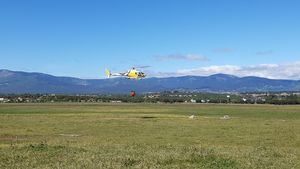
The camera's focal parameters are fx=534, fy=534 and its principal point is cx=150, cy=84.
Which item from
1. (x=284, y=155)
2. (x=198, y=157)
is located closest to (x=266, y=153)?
(x=284, y=155)

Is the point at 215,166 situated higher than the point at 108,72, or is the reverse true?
the point at 108,72

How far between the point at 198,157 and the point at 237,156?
233 cm

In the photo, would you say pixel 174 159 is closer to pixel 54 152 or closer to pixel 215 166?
pixel 215 166

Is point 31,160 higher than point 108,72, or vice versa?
point 108,72

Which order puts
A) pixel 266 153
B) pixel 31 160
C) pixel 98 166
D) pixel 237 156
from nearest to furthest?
pixel 98 166 < pixel 31 160 < pixel 237 156 < pixel 266 153

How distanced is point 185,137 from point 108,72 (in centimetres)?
7227

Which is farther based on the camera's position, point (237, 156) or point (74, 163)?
point (237, 156)

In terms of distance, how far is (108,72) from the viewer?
120125mm

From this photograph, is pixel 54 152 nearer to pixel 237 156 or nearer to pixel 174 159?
pixel 174 159

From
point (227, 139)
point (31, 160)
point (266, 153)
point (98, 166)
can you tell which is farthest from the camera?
point (227, 139)

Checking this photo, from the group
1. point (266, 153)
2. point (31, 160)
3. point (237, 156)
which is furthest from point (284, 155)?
point (31, 160)

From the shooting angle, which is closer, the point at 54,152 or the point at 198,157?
the point at 198,157

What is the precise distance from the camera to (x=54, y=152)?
99.3ft

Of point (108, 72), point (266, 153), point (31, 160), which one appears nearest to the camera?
point (31, 160)
